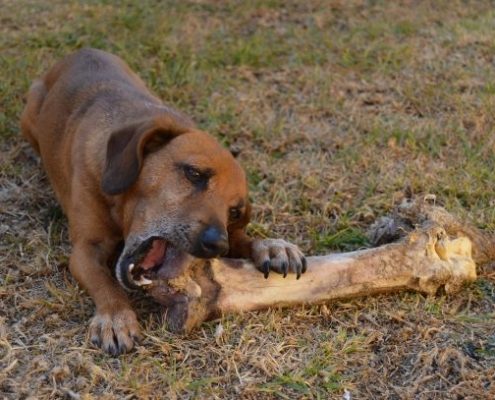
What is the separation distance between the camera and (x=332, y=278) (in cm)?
354

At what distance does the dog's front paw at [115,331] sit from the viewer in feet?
10.6

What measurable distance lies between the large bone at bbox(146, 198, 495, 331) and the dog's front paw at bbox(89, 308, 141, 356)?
0.15m

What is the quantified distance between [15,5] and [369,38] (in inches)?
122

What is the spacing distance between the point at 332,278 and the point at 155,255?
787 millimetres

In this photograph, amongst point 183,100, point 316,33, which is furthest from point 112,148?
point 316,33

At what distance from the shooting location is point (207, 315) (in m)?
3.39

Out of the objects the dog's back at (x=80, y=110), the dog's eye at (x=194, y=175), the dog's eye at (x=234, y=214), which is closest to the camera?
the dog's eye at (x=194, y=175)

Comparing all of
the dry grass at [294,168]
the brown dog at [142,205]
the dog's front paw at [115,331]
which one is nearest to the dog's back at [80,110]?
the brown dog at [142,205]

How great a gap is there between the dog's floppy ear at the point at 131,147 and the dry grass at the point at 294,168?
1.91ft

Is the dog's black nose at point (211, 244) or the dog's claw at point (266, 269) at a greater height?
the dog's black nose at point (211, 244)

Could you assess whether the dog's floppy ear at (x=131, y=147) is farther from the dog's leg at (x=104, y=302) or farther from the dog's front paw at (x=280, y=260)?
the dog's front paw at (x=280, y=260)

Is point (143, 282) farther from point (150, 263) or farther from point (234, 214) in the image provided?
point (234, 214)

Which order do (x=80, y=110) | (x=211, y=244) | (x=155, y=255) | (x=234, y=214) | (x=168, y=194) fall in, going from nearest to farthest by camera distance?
(x=211, y=244) < (x=168, y=194) < (x=155, y=255) < (x=234, y=214) < (x=80, y=110)

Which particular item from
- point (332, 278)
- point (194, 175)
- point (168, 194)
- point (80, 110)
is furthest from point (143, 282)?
point (80, 110)
